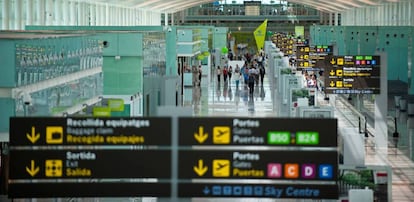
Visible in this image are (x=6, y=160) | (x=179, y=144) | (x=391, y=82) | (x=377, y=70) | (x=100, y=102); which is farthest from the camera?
(x=391, y=82)

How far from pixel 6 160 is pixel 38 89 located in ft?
3.48

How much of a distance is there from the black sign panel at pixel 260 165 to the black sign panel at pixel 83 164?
392 millimetres

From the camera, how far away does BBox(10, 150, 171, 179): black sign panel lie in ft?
24.6

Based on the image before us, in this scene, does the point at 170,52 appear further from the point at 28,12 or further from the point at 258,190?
the point at 258,190

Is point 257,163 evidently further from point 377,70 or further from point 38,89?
point 377,70

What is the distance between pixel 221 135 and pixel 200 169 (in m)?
0.33

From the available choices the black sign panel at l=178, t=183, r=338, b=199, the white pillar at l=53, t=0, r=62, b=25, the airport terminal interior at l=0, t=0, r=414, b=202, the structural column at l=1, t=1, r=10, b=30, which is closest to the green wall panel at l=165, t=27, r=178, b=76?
the airport terminal interior at l=0, t=0, r=414, b=202

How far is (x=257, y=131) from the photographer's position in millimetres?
7434

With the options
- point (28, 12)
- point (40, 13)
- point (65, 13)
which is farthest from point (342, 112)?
point (65, 13)

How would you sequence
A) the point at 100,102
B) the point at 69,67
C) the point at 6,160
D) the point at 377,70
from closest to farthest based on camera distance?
1. the point at 6,160
2. the point at 69,67
3. the point at 100,102
4. the point at 377,70

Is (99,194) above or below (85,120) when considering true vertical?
below

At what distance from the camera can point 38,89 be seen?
37.3ft

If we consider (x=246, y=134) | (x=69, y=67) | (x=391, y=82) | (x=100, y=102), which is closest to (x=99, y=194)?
(x=246, y=134)

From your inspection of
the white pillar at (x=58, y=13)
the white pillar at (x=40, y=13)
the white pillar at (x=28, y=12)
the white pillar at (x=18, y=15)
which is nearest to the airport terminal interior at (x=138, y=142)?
the white pillar at (x=18, y=15)
